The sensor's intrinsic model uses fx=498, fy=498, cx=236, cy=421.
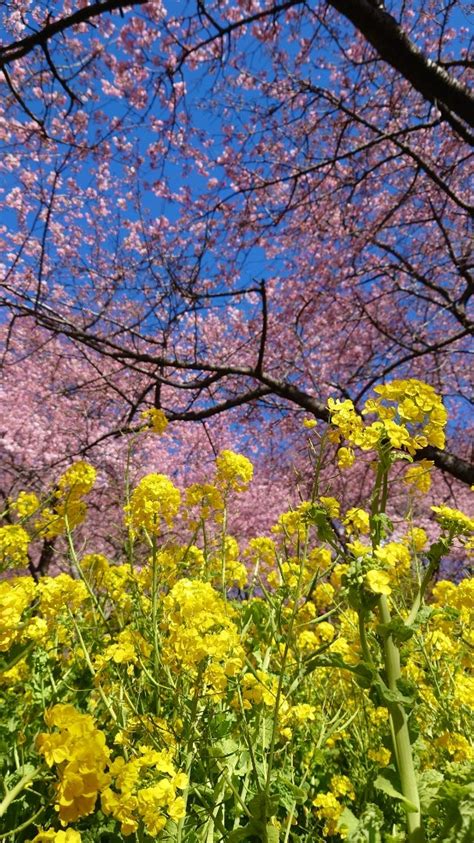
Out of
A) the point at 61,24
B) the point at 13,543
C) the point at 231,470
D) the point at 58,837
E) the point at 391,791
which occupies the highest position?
the point at 61,24

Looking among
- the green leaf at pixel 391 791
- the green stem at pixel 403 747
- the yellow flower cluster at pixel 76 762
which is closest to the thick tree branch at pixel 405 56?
the green stem at pixel 403 747

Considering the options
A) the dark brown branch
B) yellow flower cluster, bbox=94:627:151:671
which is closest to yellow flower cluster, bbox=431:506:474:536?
yellow flower cluster, bbox=94:627:151:671

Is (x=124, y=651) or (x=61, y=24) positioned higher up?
(x=61, y=24)

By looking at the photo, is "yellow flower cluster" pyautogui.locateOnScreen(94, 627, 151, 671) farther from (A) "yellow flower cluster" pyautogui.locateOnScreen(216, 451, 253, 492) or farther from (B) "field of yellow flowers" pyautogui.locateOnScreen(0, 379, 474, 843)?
(A) "yellow flower cluster" pyautogui.locateOnScreen(216, 451, 253, 492)

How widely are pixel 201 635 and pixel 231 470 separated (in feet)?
2.93

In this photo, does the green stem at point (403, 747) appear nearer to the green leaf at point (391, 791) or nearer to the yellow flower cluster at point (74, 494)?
the green leaf at point (391, 791)

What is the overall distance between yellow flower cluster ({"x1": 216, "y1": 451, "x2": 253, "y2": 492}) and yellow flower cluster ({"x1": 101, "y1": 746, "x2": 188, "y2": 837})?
118 cm

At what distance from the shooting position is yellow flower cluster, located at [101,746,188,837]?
114cm

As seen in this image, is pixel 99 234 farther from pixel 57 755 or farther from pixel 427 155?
pixel 57 755

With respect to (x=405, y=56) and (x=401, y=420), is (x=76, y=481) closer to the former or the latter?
(x=401, y=420)

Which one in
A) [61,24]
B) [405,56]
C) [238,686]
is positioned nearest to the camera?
[238,686]

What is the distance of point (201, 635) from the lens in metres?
1.42

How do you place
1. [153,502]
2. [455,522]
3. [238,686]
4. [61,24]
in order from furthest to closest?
1. [61,24]
2. [153,502]
3. [238,686]
4. [455,522]

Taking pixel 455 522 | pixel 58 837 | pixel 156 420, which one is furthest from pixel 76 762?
pixel 156 420
